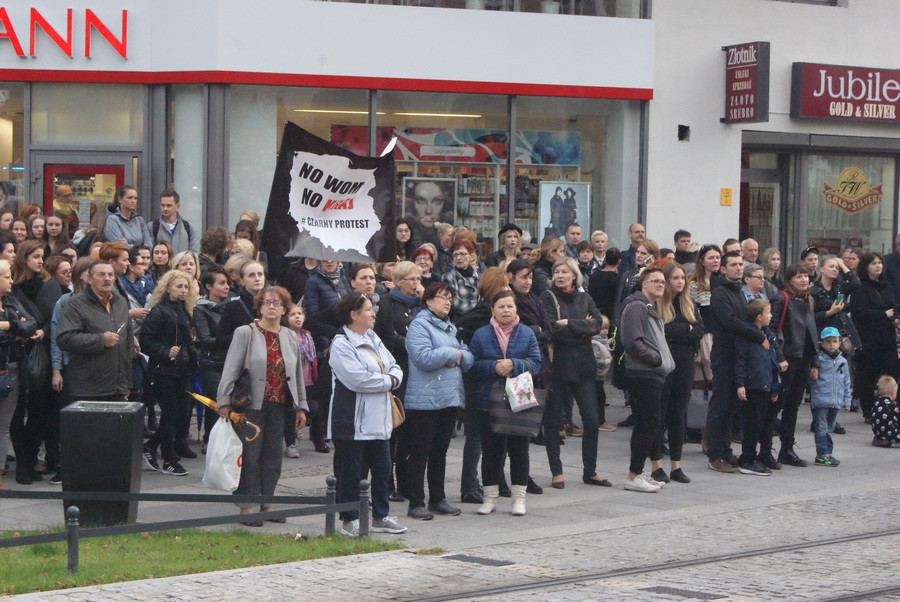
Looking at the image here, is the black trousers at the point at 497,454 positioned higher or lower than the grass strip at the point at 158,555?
higher

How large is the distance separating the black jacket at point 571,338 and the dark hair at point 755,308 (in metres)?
1.58

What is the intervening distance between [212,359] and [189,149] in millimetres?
6668

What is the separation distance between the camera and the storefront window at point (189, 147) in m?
18.3

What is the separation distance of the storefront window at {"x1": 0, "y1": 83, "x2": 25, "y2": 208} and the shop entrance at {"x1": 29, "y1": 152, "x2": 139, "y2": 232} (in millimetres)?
198

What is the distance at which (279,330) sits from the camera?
1070 cm

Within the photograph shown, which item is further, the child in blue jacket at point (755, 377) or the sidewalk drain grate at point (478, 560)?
the child in blue jacket at point (755, 377)

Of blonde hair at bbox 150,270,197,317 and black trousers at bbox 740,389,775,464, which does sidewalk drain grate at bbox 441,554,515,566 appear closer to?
blonde hair at bbox 150,270,197,317

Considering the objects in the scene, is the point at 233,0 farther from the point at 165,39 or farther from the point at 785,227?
the point at 785,227

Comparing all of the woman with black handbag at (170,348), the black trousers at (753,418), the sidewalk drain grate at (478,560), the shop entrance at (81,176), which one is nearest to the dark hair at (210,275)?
the woman with black handbag at (170,348)

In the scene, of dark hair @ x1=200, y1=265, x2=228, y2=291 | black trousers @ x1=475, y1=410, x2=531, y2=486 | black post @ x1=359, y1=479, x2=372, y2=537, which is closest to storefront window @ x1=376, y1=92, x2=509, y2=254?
dark hair @ x1=200, y1=265, x2=228, y2=291

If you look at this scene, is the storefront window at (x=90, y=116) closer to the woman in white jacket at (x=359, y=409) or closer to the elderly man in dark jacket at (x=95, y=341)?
the elderly man in dark jacket at (x=95, y=341)

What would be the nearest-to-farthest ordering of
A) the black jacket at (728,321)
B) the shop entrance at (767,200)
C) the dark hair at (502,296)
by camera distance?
the dark hair at (502,296) < the black jacket at (728,321) < the shop entrance at (767,200)

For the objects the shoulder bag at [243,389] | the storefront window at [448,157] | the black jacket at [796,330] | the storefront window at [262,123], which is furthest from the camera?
the storefront window at [448,157]

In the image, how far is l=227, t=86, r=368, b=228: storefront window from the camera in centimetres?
1848
